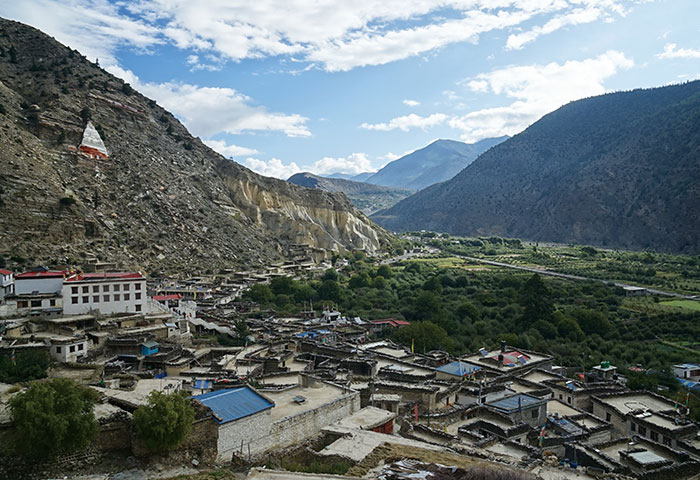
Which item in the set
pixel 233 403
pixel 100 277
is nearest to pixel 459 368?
pixel 233 403

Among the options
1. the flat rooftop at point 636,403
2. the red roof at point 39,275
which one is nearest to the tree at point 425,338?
the flat rooftop at point 636,403

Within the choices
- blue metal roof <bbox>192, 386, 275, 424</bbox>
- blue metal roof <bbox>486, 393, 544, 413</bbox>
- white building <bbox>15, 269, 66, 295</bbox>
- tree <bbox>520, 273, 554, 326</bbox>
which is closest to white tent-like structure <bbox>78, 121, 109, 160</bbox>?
white building <bbox>15, 269, 66, 295</bbox>

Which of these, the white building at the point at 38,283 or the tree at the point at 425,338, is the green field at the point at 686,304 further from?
the white building at the point at 38,283

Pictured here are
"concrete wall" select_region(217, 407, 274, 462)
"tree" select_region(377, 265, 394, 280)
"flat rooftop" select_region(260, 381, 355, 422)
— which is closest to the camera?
"concrete wall" select_region(217, 407, 274, 462)

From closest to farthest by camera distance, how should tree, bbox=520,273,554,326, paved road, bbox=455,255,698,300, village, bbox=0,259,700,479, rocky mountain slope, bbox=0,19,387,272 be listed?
village, bbox=0,259,700,479 → tree, bbox=520,273,554,326 → rocky mountain slope, bbox=0,19,387,272 → paved road, bbox=455,255,698,300

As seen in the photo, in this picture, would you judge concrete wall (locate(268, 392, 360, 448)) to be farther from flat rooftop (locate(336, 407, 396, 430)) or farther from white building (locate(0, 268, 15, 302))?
white building (locate(0, 268, 15, 302))

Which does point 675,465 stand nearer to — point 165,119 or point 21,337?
point 21,337

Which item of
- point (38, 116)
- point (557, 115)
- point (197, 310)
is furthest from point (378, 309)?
point (557, 115)
